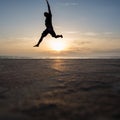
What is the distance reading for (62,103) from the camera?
7.68 m

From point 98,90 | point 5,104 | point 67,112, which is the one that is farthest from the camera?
point 98,90

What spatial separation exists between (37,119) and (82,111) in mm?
1296

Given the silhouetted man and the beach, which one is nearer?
the beach

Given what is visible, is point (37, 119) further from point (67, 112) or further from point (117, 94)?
point (117, 94)

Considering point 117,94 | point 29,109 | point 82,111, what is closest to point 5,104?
point 29,109

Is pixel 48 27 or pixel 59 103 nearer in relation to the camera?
pixel 59 103

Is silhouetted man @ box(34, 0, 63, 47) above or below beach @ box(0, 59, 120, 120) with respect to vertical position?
above

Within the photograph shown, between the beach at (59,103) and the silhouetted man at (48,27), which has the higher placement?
the silhouetted man at (48,27)

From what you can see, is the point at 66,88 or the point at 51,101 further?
the point at 66,88

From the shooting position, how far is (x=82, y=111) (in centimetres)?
672

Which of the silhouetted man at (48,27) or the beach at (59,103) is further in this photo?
the silhouetted man at (48,27)

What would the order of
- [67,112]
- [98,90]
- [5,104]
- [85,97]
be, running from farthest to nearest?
[98,90] < [85,97] < [5,104] < [67,112]

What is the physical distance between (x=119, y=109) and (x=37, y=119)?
7.37ft

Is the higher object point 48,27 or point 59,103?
point 48,27
